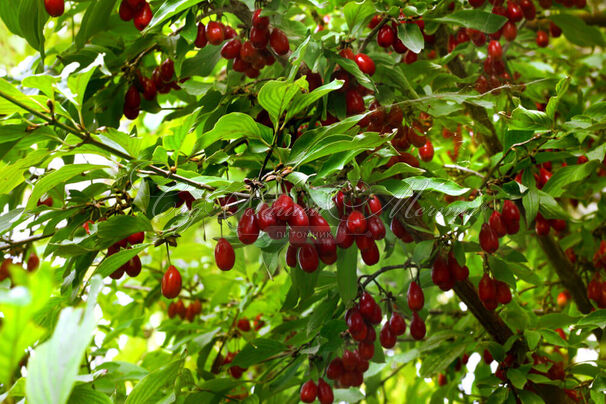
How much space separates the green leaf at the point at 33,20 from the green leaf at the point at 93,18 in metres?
0.09

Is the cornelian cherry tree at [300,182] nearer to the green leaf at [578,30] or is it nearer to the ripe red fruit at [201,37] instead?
the ripe red fruit at [201,37]

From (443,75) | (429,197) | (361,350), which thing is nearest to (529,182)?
(429,197)

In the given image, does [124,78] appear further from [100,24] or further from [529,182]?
[529,182]

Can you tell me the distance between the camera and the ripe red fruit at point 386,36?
4.03 feet

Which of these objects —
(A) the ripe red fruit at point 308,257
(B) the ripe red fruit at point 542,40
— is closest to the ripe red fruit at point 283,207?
(A) the ripe red fruit at point 308,257

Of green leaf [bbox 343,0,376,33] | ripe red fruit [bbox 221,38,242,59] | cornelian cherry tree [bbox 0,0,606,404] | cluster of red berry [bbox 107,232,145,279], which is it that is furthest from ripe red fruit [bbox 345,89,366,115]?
cluster of red berry [bbox 107,232,145,279]

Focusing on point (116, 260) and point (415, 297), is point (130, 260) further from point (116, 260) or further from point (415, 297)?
point (415, 297)

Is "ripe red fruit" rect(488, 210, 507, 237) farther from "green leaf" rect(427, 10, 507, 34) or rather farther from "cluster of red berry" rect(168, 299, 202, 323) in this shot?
"cluster of red berry" rect(168, 299, 202, 323)

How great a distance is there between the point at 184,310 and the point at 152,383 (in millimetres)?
734

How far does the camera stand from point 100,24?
1.28 metres

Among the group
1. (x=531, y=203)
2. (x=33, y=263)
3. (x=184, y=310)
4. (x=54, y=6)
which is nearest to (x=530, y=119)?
(x=531, y=203)

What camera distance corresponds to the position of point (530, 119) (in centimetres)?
111

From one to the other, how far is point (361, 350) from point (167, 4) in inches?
31.4

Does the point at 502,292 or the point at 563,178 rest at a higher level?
the point at 563,178
